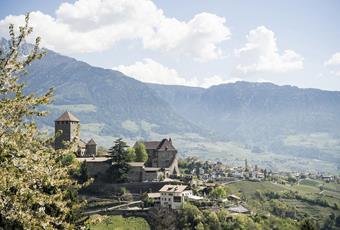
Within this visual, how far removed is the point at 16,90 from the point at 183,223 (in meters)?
76.7

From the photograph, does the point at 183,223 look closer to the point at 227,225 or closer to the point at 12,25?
the point at 227,225

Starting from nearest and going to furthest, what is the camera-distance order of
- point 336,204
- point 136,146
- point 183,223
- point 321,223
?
1. point 183,223
2. point 136,146
3. point 321,223
4. point 336,204

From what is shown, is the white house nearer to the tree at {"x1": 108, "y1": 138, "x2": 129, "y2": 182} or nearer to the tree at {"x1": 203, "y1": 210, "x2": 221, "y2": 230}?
the tree at {"x1": 203, "y1": 210, "x2": 221, "y2": 230}

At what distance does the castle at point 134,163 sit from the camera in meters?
106

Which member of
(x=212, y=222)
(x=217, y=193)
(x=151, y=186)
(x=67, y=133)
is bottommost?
(x=212, y=222)

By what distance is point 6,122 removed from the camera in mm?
15422

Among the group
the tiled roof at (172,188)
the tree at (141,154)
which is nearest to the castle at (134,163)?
the tree at (141,154)

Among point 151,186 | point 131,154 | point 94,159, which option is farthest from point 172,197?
point 94,159

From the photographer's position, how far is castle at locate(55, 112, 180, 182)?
106 metres

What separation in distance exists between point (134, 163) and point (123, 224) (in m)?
22.0

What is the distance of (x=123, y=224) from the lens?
89.7m

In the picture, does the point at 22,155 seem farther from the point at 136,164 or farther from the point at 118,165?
the point at 136,164

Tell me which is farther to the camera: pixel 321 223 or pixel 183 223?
pixel 321 223

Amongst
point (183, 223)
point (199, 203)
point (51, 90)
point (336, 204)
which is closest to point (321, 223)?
point (336, 204)
